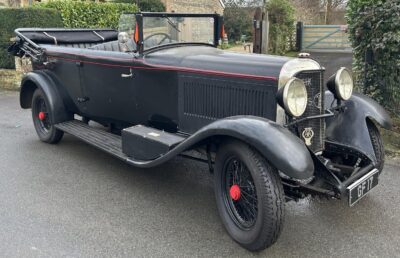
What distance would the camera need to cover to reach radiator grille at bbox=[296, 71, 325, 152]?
334 cm

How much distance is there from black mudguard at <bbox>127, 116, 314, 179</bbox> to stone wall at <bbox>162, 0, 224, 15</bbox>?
672 inches

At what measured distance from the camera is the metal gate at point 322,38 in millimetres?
16703

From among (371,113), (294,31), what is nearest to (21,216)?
(371,113)

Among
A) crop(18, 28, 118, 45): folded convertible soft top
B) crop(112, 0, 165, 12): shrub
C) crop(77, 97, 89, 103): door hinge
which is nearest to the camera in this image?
crop(77, 97, 89, 103): door hinge

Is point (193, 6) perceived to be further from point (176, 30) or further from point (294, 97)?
point (294, 97)

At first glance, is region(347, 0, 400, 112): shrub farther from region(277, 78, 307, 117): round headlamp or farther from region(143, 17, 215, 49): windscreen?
region(277, 78, 307, 117): round headlamp

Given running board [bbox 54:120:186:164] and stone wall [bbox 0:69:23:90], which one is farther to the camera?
stone wall [bbox 0:69:23:90]

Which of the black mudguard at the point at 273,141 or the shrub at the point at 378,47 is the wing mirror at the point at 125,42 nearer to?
the black mudguard at the point at 273,141

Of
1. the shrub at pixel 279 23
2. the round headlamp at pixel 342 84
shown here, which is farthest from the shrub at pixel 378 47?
the shrub at pixel 279 23

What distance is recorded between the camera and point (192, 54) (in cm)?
395

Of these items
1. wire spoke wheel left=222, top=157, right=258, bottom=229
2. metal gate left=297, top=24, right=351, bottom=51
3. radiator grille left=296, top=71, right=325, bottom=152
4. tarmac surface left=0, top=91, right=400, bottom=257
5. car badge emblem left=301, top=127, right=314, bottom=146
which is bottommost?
tarmac surface left=0, top=91, right=400, bottom=257

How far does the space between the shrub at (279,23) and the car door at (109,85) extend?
33.6 ft

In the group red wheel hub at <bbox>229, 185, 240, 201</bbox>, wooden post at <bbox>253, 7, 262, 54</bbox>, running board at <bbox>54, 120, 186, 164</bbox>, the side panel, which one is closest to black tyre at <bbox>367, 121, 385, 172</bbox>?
the side panel

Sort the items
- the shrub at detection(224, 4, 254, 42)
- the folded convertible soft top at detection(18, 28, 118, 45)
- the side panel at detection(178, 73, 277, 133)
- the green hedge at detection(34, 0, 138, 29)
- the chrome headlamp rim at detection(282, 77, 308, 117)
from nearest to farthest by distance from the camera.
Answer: the chrome headlamp rim at detection(282, 77, 308, 117) < the side panel at detection(178, 73, 277, 133) < the folded convertible soft top at detection(18, 28, 118, 45) < the green hedge at detection(34, 0, 138, 29) < the shrub at detection(224, 4, 254, 42)
